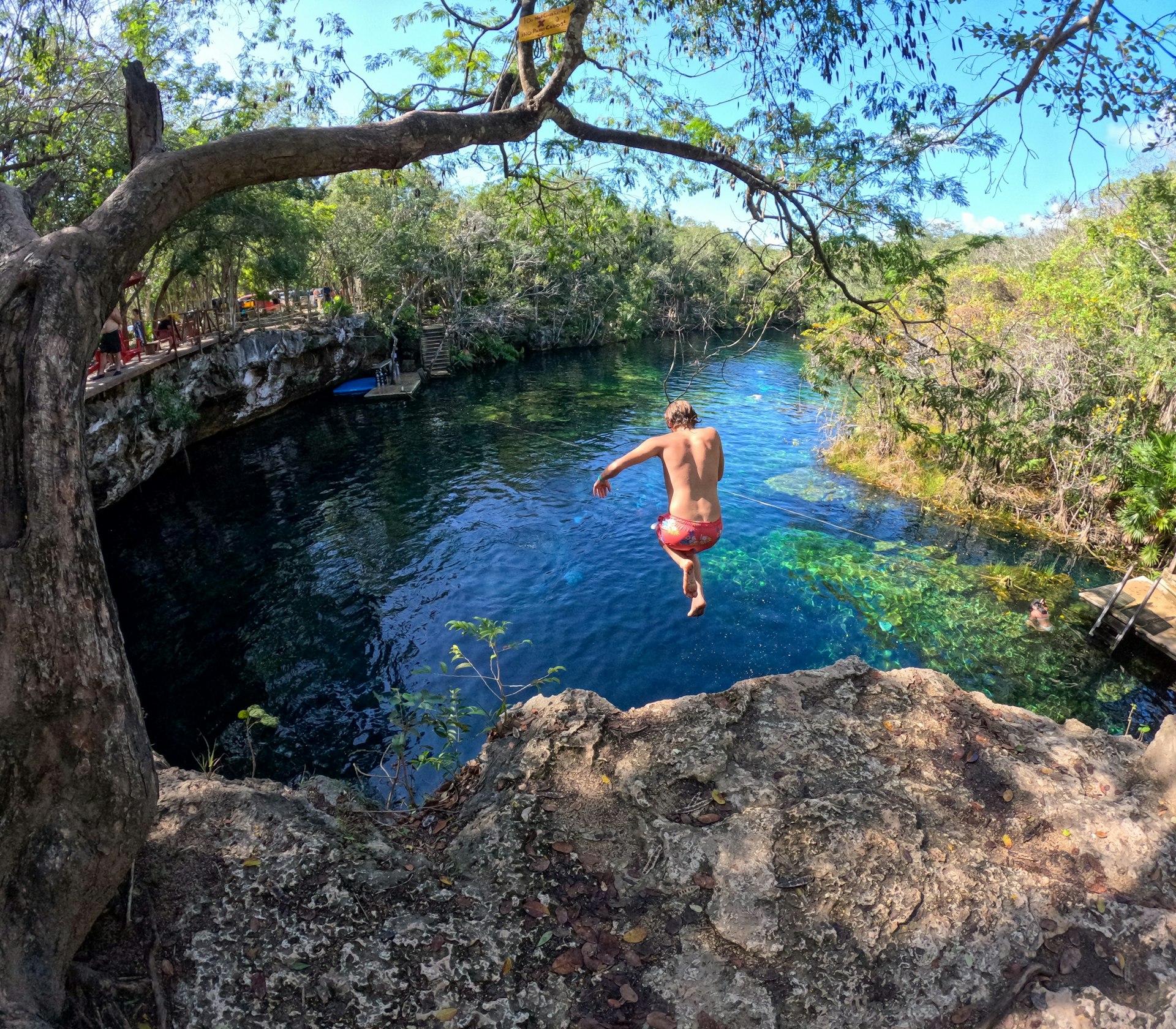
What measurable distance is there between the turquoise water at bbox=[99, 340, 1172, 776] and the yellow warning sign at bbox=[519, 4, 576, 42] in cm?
450

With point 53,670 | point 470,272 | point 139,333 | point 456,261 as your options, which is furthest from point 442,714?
point 470,272

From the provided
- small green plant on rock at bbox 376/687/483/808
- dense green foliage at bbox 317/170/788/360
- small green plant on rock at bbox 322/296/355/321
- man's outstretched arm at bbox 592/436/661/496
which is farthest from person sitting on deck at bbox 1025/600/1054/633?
small green plant on rock at bbox 322/296/355/321

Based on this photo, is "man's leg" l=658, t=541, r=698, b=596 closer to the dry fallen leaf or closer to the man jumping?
the man jumping

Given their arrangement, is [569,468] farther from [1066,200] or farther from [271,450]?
[1066,200]

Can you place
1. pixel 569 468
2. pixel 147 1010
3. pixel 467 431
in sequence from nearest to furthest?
1. pixel 147 1010
2. pixel 569 468
3. pixel 467 431

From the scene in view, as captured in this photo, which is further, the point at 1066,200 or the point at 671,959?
the point at 1066,200

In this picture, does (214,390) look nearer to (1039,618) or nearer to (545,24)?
(545,24)

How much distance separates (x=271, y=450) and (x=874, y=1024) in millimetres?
26376

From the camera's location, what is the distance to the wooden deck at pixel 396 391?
109 feet

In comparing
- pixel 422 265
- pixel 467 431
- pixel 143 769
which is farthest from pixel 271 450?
pixel 143 769

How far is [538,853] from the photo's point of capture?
4.23m

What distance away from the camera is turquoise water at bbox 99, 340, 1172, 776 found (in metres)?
12.1

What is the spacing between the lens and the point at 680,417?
260 inches

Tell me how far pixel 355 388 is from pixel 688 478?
31.4m
